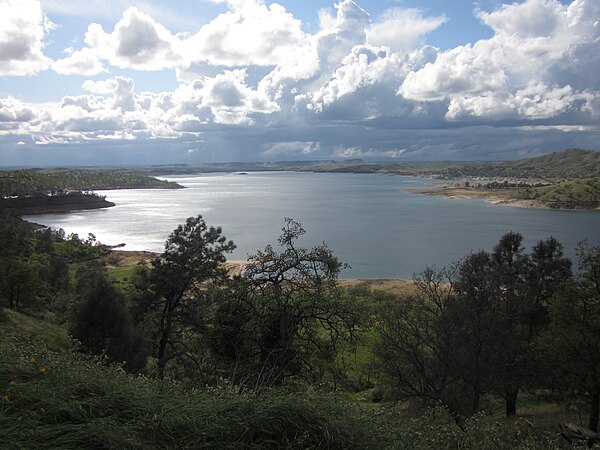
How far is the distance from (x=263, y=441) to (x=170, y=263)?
12.4 m

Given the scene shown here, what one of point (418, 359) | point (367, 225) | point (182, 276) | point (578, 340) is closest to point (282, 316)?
point (418, 359)

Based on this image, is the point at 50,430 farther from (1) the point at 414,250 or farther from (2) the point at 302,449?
(1) the point at 414,250

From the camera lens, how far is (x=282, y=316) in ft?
34.7

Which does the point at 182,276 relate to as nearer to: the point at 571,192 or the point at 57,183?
the point at 571,192

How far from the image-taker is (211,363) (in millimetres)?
11477

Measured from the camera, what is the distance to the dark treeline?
35.3 ft

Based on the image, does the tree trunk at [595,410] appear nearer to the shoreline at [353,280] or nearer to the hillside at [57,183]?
the shoreline at [353,280]

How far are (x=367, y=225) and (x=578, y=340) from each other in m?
67.4

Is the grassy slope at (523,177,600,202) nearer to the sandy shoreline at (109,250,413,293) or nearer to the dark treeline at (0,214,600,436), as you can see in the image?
the sandy shoreline at (109,250,413,293)

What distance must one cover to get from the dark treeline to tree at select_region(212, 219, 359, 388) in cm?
3

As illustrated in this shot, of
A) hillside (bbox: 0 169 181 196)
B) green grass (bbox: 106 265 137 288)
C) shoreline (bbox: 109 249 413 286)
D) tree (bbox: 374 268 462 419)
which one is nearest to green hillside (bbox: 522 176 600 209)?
shoreline (bbox: 109 249 413 286)

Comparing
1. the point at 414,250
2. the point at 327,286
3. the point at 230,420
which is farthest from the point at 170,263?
the point at 414,250

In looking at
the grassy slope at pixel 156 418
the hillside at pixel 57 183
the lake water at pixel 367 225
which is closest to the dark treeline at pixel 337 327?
the grassy slope at pixel 156 418

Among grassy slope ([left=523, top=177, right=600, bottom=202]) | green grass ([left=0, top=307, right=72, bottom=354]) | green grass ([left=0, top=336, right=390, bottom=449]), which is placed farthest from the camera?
grassy slope ([left=523, top=177, right=600, bottom=202])
